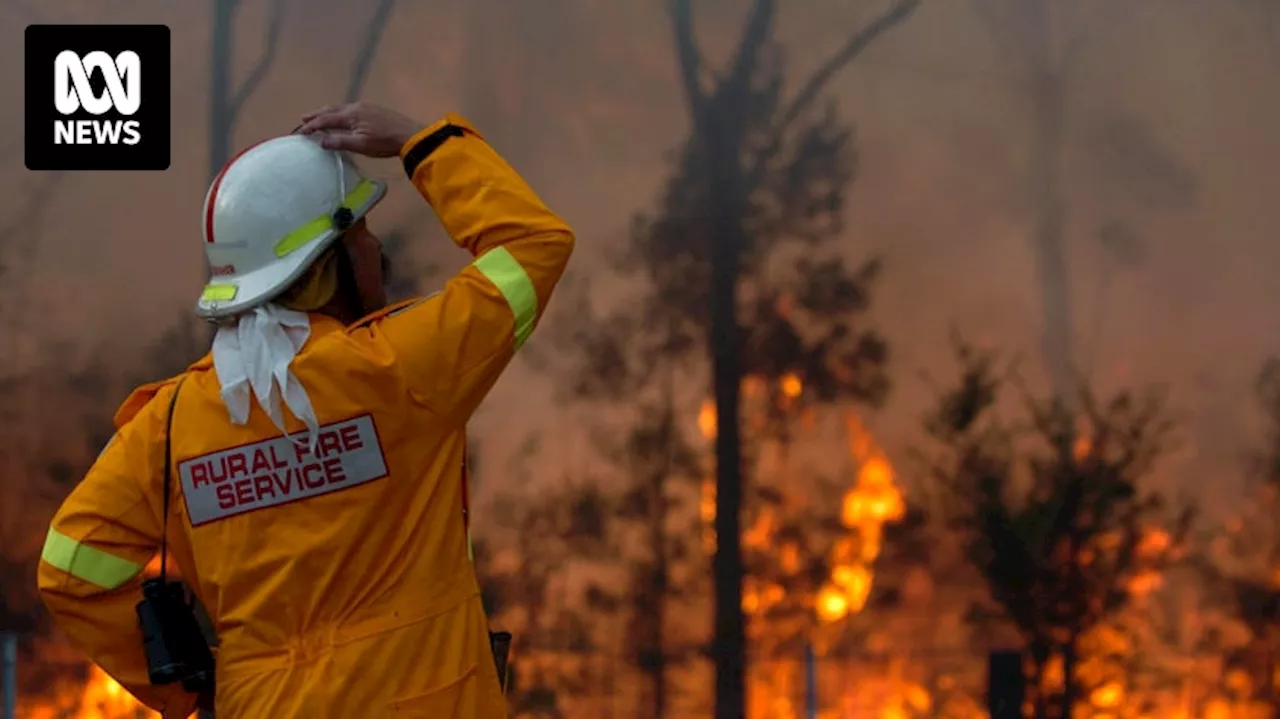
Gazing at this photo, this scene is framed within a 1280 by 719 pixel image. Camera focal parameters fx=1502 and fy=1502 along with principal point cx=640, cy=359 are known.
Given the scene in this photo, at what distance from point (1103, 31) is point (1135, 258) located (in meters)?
0.51

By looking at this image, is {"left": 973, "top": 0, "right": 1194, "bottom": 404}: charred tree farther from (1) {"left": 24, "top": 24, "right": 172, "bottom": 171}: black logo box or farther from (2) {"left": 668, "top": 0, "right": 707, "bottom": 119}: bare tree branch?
(1) {"left": 24, "top": 24, "right": 172, "bottom": 171}: black logo box

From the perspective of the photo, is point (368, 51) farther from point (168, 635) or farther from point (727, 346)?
point (168, 635)

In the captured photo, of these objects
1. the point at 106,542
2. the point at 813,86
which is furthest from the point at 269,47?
the point at 106,542

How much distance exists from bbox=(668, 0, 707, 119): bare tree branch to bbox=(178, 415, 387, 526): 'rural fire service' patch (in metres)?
1.75

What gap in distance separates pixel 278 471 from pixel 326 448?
0.07 meters

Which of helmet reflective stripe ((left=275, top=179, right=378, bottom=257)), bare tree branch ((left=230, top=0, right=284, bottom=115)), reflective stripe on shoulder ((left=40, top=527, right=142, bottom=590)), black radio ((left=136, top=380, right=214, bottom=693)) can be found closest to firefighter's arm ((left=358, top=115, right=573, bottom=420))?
helmet reflective stripe ((left=275, top=179, right=378, bottom=257))

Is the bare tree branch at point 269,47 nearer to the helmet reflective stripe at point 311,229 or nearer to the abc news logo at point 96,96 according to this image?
the abc news logo at point 96,96

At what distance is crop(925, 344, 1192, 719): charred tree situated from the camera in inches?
131

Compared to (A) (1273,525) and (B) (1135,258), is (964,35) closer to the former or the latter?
(B) (1135,258)

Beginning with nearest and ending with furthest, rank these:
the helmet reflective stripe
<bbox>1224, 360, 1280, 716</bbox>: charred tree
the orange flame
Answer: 1. the helmet reflective stripe
2. the orange flame
3. <bbox>1224, 360, 1280, 716</bbox>: charred tree

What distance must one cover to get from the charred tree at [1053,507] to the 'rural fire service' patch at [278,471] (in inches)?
73.7

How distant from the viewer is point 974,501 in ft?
10.9

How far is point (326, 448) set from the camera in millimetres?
1708

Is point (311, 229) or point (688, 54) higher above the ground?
point (688, 54)
